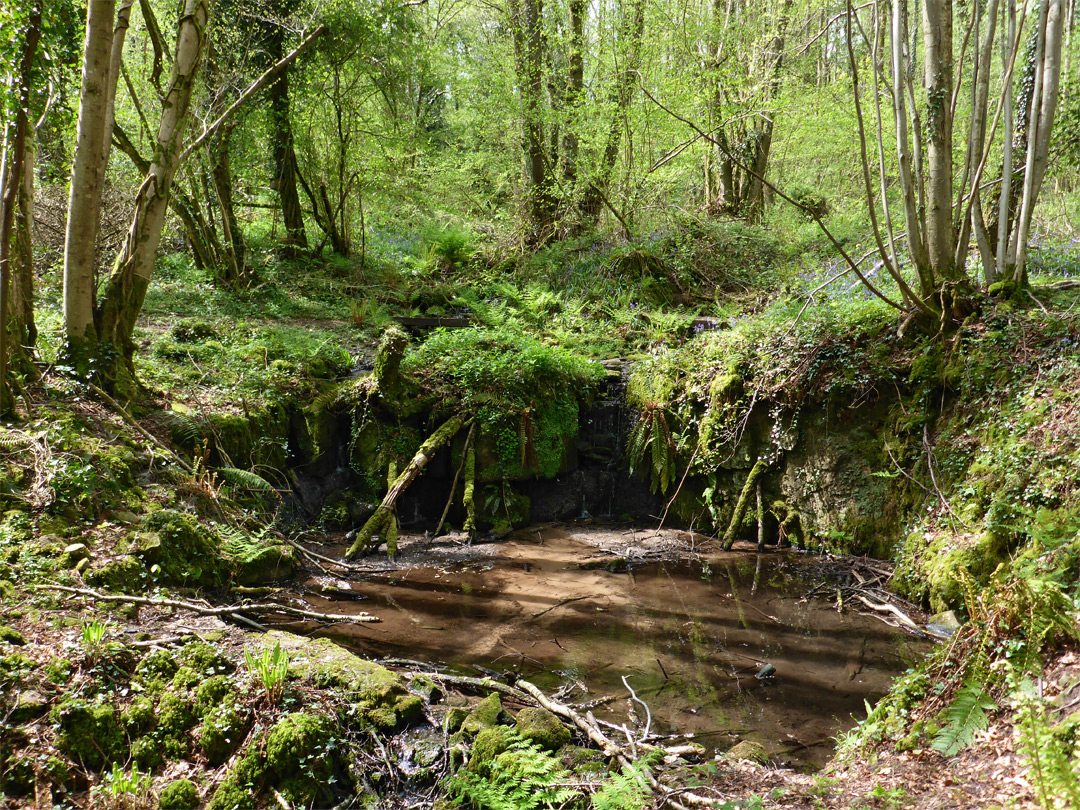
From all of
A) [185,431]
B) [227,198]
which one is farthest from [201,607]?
[227,198]

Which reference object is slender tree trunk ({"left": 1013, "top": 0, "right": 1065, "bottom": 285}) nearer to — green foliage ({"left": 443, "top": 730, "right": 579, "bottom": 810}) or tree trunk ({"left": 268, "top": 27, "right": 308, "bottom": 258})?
green foliage ({"left": 443, "top": 730, "right": 579, "bottom": 810})

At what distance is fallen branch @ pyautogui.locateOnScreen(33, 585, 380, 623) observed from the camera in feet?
14.3

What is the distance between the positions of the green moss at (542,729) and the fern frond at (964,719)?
1.92 meters

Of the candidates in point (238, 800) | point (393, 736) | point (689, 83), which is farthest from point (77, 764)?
point (689, 83)

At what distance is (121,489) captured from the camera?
577 centimetres

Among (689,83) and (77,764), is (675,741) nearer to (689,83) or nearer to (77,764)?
(77,764)

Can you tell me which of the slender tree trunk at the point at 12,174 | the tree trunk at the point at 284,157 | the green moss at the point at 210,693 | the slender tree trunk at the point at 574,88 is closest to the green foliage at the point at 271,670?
the green moss at the point at 210,693

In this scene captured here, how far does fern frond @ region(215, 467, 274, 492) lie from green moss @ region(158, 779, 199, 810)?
4.21 meters

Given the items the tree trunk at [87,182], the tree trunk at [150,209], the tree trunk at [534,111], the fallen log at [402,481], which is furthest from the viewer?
the tree trunk at [534,111]

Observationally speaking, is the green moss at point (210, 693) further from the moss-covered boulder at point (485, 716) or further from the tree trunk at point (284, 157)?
the tree trunk at point (284, 157)

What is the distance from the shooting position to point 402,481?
8.24m

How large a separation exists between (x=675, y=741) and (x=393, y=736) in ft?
5.90

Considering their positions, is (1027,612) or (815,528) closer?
(1027,612)

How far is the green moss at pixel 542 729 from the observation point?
3744 millimetres
